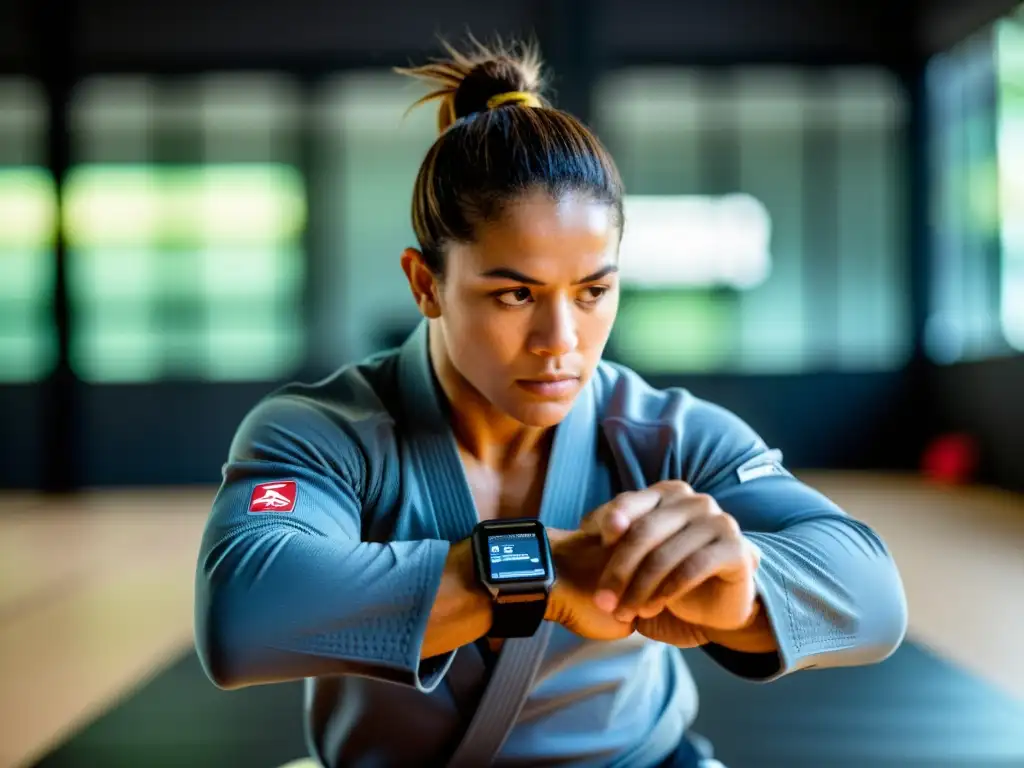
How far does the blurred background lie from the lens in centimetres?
713

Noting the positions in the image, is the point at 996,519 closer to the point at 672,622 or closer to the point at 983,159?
the point at 983,159

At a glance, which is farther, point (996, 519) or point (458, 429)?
point (996, 519)

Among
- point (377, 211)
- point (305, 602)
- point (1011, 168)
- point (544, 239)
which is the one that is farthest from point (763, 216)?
point (305, 602)

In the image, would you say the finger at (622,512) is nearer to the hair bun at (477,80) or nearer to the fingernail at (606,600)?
the fingernail at (606,600)

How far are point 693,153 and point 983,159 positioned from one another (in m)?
1.92

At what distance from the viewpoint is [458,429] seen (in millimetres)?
1211

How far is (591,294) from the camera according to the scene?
1043 mm

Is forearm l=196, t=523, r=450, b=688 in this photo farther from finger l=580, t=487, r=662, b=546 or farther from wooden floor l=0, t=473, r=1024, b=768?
wooden floor l=0, t=473, r=1024, b=768

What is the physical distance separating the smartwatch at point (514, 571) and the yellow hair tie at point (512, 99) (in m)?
0.51

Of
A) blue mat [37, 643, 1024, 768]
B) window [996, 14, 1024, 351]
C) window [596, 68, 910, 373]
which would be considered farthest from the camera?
window [596, 68, 910, 373]

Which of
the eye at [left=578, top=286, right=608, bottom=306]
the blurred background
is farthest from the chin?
the blurred background

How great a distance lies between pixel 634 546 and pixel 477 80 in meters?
0.65

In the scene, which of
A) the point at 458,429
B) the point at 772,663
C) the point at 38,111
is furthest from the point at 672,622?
the point at 38,111

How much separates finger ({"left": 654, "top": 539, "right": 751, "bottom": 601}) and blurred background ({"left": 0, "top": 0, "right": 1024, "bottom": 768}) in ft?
20.6
